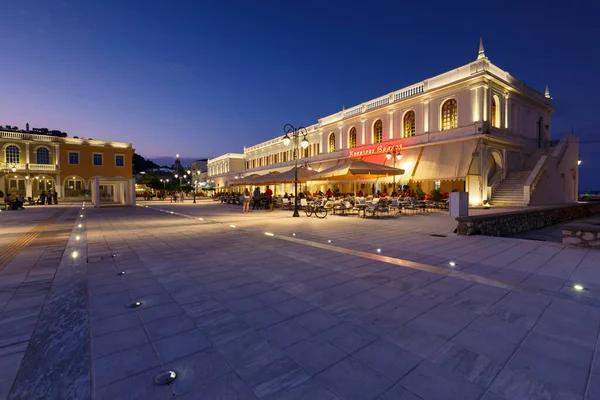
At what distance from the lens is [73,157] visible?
119 feet

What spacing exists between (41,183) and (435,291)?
1858 inches

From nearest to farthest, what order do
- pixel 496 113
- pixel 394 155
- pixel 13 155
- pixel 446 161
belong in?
pixel 446 161 < pixel 496 113 < pixel 394 155 < pixel 13 155

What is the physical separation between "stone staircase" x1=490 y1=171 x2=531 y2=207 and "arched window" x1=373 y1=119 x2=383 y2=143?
10.5 m

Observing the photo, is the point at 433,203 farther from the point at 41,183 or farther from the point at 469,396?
the point at 41,183

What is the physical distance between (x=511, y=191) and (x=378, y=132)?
1193 cm

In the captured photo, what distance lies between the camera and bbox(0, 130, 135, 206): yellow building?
3394 centimetres

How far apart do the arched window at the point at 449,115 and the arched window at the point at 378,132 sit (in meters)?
5.82

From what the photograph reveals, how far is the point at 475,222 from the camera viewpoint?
8.35m

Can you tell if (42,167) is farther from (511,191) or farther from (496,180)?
(511,191)

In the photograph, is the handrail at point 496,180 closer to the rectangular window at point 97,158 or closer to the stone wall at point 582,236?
the stone wall at point 582,236

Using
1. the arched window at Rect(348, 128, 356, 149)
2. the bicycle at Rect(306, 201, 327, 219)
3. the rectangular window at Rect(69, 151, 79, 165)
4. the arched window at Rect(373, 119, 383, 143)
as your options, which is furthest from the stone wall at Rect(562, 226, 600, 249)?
the rectangular window at Rect(69, 151, 79, 165)

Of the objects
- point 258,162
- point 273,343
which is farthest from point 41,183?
point 273,343

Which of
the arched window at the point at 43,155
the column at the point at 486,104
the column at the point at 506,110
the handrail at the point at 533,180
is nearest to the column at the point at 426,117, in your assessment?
the column at the point at 486,104

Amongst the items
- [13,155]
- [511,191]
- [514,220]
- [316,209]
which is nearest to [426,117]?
[511,191]
